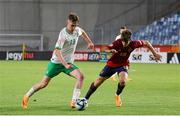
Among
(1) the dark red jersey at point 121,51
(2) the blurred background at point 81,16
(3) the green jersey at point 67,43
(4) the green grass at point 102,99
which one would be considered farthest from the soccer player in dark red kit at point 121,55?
(2) the blurred background at point 81,16

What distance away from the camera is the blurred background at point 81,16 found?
4538 centimetres

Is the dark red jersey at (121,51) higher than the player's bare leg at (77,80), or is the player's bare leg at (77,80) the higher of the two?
the dark red jersey at (121,51)

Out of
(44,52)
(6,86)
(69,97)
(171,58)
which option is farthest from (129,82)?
(44,52)

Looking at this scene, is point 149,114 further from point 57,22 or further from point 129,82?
point 57,22

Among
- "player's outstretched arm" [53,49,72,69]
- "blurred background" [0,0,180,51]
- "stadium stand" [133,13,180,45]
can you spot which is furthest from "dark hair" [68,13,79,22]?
"blurred background" [0,0,180,51]

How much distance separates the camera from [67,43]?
13.0 metres

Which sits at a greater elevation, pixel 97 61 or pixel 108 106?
pixel 97 61

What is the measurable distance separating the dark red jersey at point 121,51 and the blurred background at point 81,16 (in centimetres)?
3108

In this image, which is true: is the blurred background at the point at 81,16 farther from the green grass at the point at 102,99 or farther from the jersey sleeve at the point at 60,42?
the jersey sleeve at the point at 60,42

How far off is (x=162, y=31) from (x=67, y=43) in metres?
31.8

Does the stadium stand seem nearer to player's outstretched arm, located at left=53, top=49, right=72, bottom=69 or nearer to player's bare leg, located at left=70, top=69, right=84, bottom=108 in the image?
player's bare leg, located at left=70, top=69, right=84, bottom=108

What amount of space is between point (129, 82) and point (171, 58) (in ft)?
60.4

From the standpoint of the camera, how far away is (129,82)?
73.9 feet

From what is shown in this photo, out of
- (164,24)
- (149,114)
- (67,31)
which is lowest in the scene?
(149,114)
